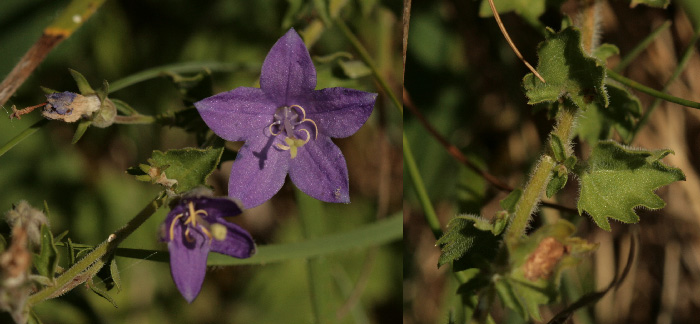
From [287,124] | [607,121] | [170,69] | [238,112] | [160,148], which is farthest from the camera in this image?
[160,148]

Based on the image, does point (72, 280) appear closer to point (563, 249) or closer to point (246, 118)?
point (246, 118)

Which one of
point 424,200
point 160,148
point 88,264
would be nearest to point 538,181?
point 424,200

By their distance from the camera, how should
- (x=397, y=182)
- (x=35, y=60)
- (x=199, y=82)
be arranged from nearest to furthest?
(x=35, y=60) → (x=199, y=82) → (x=397, y=182)

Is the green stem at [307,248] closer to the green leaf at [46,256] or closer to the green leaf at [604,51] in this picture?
the green leaf at [46,256]

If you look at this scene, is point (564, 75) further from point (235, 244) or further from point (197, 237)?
point (197, 237)

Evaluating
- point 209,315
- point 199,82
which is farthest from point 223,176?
point 199,82

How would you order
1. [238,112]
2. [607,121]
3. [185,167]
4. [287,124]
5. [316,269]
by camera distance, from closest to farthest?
[185,167] < [238,112] < [287,124] < [607,121] < [316,269]
